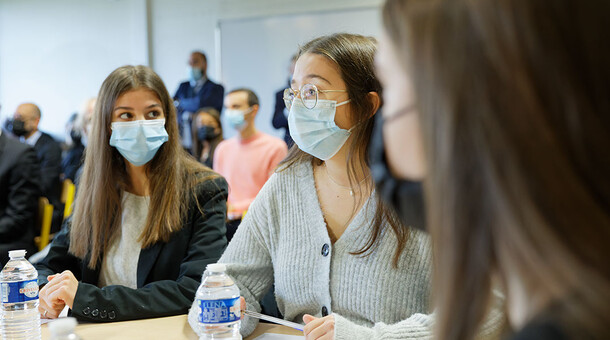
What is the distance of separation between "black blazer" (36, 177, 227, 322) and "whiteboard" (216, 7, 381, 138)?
4.43m

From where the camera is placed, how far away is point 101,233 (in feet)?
6.77

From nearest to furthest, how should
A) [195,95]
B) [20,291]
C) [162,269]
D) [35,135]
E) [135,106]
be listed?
[20,291], [162,269], [135,106], [35,135], [195,95]

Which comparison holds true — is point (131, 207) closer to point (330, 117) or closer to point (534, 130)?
point (330, 117)

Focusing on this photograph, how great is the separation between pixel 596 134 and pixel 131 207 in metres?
1.76

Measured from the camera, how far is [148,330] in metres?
1.65

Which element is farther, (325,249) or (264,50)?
(264,50)

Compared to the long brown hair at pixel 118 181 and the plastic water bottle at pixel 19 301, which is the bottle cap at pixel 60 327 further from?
the long brown hair at pixel 118 181

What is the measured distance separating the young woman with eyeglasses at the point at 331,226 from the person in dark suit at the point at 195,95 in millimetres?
4523

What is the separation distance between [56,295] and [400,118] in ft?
4.38

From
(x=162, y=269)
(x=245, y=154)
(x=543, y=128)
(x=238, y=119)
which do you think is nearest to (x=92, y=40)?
(x=238, y=119)

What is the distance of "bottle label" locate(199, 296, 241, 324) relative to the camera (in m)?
1.34

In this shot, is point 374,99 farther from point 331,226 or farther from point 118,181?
point 118,181

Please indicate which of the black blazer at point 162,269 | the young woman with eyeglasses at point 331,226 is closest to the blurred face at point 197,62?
the black blazer at point 162,269

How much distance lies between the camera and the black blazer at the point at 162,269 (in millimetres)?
1751
